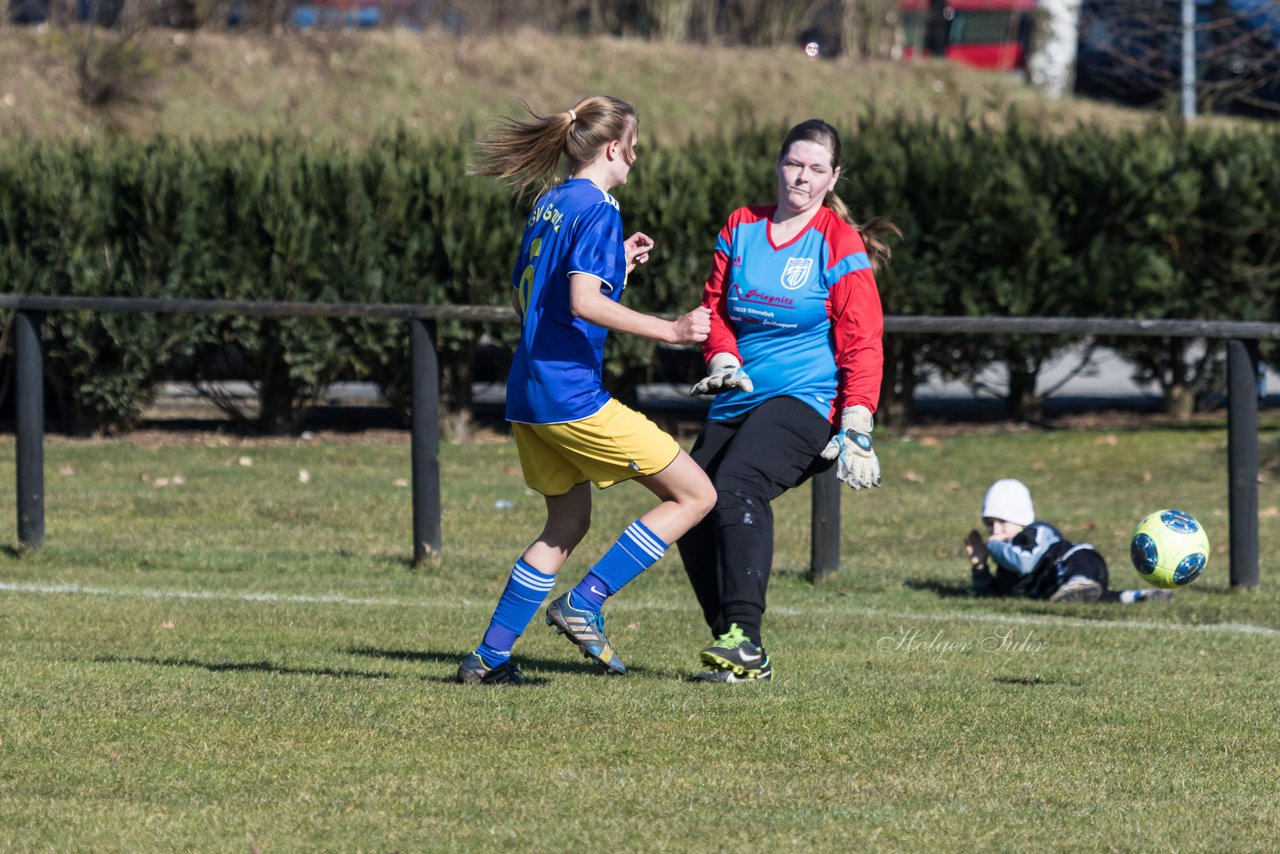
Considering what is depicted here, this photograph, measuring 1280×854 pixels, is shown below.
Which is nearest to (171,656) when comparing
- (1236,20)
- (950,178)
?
(950,178)

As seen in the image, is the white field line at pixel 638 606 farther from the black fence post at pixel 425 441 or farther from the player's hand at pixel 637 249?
the player's hand at pixel 637 249

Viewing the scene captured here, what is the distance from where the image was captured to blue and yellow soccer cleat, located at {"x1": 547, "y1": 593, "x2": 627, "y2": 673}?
553 cm

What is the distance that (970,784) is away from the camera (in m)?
4.50

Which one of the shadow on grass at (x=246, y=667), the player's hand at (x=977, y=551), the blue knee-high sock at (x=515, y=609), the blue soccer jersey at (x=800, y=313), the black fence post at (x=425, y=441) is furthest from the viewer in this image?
the black fence post at (x=425, y=441)

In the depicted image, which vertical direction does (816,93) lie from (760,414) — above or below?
above

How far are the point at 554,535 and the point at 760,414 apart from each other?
0.80m

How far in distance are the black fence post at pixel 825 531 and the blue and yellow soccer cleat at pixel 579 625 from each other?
2.83 m

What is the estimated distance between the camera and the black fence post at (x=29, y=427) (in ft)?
28.3

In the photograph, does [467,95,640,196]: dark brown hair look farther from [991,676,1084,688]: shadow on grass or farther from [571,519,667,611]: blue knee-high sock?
[991,676,1084,688]: shadow on grass


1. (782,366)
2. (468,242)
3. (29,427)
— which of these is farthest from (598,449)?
(468,242)

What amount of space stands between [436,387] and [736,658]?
3253 mm

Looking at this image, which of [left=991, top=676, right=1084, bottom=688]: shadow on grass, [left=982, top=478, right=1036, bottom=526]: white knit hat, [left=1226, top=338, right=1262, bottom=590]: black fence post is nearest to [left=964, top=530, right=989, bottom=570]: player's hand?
[left=982, top=478, right=1036, bottom=526]: white knit hat

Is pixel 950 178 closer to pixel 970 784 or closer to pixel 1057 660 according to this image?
pixel 1057 660

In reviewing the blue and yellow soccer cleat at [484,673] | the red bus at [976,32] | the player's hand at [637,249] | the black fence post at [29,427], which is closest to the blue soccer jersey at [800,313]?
the player's hand at [637,249]
